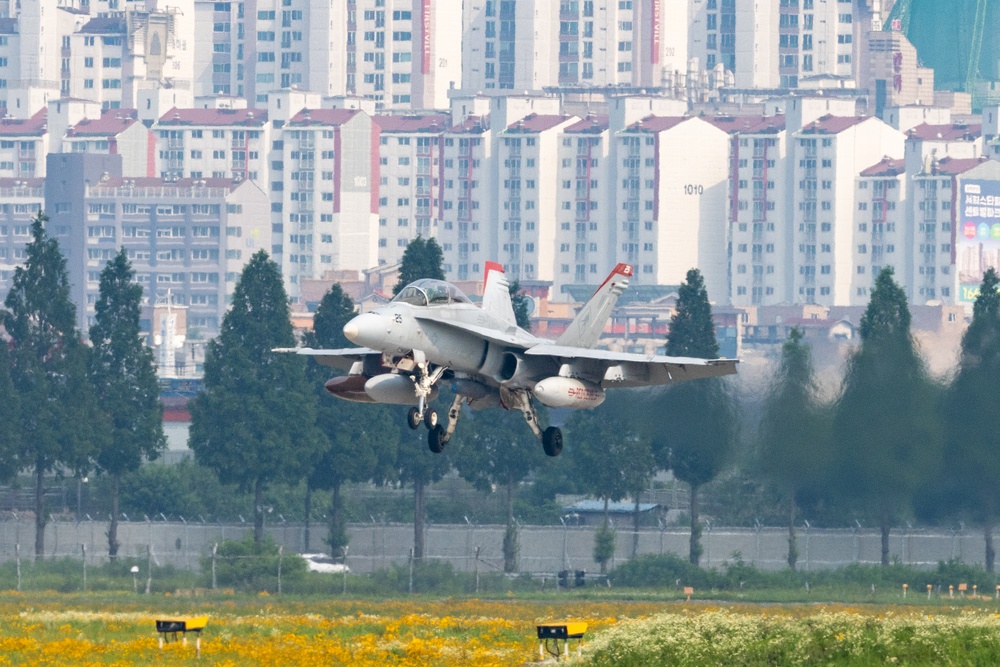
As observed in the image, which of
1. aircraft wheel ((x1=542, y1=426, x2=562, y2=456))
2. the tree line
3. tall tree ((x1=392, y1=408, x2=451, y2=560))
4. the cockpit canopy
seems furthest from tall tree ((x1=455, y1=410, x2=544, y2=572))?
the cockpit canopy

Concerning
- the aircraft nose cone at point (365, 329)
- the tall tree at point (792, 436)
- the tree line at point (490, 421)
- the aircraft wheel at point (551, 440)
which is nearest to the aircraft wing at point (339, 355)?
the aircraft nose cone at point (365, 329)

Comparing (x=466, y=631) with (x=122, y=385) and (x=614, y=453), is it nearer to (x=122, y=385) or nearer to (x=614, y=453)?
(x=614, y=453)

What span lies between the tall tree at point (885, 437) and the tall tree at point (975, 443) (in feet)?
2.89

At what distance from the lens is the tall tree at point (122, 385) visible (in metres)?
94.4

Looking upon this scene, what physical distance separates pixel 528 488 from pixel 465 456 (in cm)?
2171

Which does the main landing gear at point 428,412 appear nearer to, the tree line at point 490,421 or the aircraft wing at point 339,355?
the aircraft wing at point 339,355

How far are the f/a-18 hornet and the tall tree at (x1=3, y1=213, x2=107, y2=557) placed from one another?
126 feet

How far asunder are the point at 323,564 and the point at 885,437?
76.8 feet

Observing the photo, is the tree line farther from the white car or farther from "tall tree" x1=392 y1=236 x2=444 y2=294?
the white car

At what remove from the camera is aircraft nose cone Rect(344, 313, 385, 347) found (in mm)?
48091

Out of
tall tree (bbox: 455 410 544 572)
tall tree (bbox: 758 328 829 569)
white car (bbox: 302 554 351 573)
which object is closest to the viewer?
tall tree (bbox: 758 328 829 569)

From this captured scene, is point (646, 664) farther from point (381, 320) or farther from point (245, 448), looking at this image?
point (245, 448)

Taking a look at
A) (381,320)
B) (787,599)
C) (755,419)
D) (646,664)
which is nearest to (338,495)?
(755,419)

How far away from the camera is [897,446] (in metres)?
86.6
